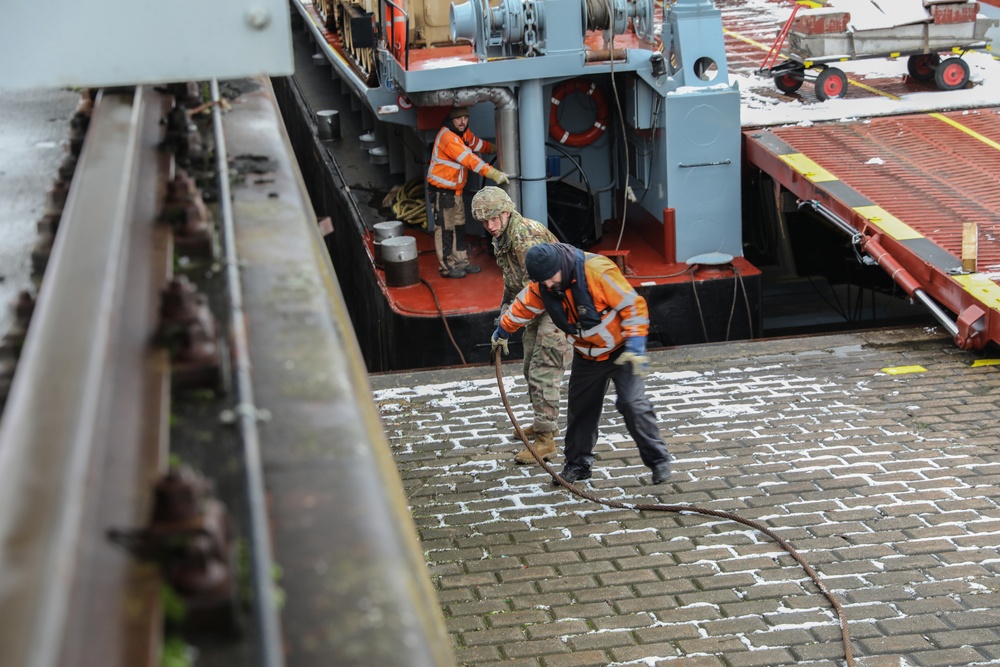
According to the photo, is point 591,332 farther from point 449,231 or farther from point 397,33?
point 397,33

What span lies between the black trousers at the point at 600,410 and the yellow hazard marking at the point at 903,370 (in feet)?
8.62

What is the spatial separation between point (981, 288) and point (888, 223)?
1612mm

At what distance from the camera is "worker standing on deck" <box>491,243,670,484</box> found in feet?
21.1

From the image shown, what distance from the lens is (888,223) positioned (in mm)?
10391

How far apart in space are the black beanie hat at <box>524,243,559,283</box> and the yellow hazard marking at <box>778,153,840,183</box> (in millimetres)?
5899

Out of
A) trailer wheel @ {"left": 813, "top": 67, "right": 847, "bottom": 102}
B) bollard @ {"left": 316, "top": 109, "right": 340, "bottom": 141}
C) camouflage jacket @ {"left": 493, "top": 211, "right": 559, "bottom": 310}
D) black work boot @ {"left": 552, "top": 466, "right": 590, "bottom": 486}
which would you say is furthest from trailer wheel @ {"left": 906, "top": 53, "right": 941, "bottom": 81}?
black work boot @ {"left": 552, "top": 466, "right": 590, "bottom": 486}

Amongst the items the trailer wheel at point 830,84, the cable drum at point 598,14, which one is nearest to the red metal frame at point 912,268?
the cable drum at point 598,14

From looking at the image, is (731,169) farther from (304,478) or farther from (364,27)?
(304,478)

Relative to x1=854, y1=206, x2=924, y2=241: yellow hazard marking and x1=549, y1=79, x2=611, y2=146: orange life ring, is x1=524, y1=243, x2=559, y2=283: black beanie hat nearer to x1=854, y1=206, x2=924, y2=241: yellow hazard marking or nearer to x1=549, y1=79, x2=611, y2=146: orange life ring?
x1=854, y1=206, x2=924, y2=241: yellow hazard marking

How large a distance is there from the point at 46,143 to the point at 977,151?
10.7 m

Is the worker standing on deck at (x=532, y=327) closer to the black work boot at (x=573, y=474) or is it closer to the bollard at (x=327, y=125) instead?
the black work boot at (x=573, y=474)

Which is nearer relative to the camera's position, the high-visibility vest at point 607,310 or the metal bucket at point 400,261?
the high-visibility vest at point 607,310

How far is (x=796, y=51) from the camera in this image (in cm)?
1450

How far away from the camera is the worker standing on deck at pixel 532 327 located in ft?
24.1
